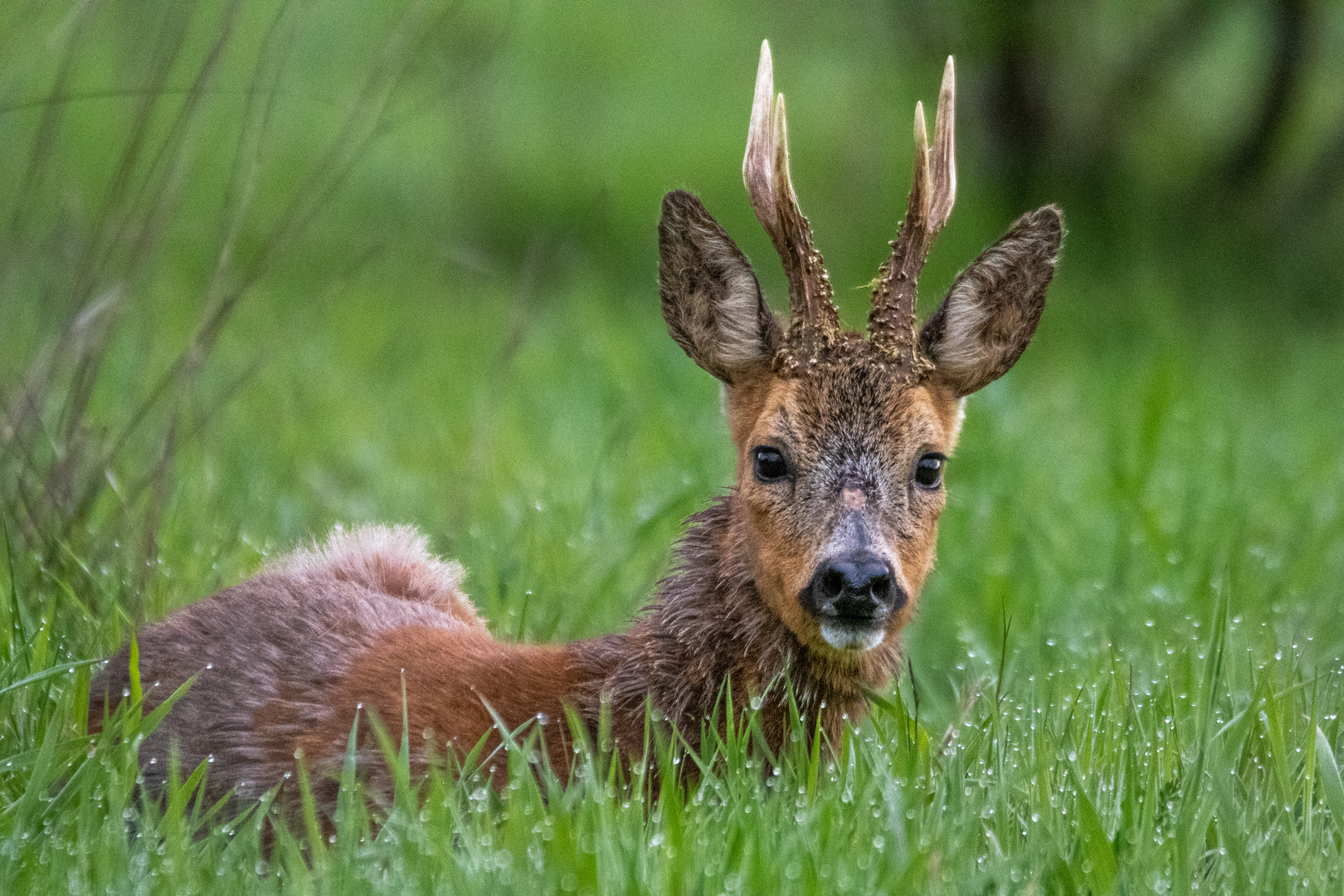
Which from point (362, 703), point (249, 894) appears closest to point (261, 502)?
point (362, 703)

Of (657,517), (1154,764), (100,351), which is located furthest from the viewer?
(657,517)

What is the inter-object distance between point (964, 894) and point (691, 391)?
4303 mm

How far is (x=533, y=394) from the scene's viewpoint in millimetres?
7316

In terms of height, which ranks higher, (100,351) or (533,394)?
(533,394)

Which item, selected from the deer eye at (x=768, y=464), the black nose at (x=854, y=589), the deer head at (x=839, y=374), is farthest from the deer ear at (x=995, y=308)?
the black nose at (x=854, y=589)

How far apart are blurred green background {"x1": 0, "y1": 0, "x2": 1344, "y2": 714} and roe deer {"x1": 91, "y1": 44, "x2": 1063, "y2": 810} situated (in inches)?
20.8

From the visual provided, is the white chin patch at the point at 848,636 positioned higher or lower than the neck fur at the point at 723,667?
higher

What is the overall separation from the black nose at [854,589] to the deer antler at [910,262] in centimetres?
49

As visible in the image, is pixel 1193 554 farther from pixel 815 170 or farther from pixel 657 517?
pixel 815 170

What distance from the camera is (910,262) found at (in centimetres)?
340

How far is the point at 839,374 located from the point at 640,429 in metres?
3.18

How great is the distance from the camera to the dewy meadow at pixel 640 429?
284cm

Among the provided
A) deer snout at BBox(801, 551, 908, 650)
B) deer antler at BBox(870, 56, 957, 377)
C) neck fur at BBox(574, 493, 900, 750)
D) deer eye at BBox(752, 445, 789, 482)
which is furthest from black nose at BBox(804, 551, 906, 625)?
deer antler at BBox(870, 56, 957, 377)

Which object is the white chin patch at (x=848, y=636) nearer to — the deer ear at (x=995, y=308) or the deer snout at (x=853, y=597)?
the deer snout at (x=853, y=597)
